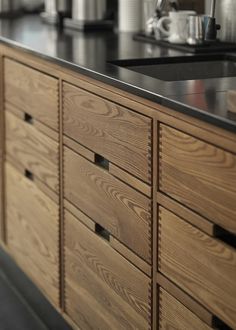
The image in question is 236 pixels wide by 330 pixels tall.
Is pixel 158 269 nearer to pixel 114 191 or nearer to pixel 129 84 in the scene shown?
pixel 114 191

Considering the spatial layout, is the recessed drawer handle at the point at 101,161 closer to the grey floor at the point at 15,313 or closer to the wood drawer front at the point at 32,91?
the wood drawer front at the point at 32,91

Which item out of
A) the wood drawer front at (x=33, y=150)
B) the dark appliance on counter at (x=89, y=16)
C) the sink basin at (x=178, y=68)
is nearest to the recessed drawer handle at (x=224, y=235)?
the sink basin at (x=178, y=68)

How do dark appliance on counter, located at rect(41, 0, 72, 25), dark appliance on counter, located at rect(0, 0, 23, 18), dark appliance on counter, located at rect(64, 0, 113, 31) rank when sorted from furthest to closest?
dark appliance on counter, located at rect(0, 0, 23, 18) < dark appliance on counter, located at rect(41, 0, 72, 25) < dark appliance on counter, located at rect(64, 0, 113, 31)

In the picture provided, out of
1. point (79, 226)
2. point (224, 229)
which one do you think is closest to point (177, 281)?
point (224, 229)

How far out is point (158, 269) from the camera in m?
1.68

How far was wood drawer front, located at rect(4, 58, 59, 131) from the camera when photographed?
2246 mm

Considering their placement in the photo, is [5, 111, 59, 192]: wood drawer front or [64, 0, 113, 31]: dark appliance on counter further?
[64, 0, 113, 31]: dark appliance on counter

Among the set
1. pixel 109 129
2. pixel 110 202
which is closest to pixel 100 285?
pixel 110 202

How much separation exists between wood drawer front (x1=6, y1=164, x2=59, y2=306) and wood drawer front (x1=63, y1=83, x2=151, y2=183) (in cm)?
32

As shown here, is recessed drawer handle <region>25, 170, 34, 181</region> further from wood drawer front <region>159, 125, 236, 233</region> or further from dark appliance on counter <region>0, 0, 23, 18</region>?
dark appliance on counter <region>0, 0, 23, 18</region>

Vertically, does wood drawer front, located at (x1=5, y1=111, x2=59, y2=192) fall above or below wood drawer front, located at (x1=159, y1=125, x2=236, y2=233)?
below

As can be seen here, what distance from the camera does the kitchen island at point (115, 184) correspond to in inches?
57.6

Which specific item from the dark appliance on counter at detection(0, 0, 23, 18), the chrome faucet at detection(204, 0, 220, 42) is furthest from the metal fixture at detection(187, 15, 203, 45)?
the dark appliance on counter at detection(0, 0, 23, 18)

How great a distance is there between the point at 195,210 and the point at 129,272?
1.22 ft
